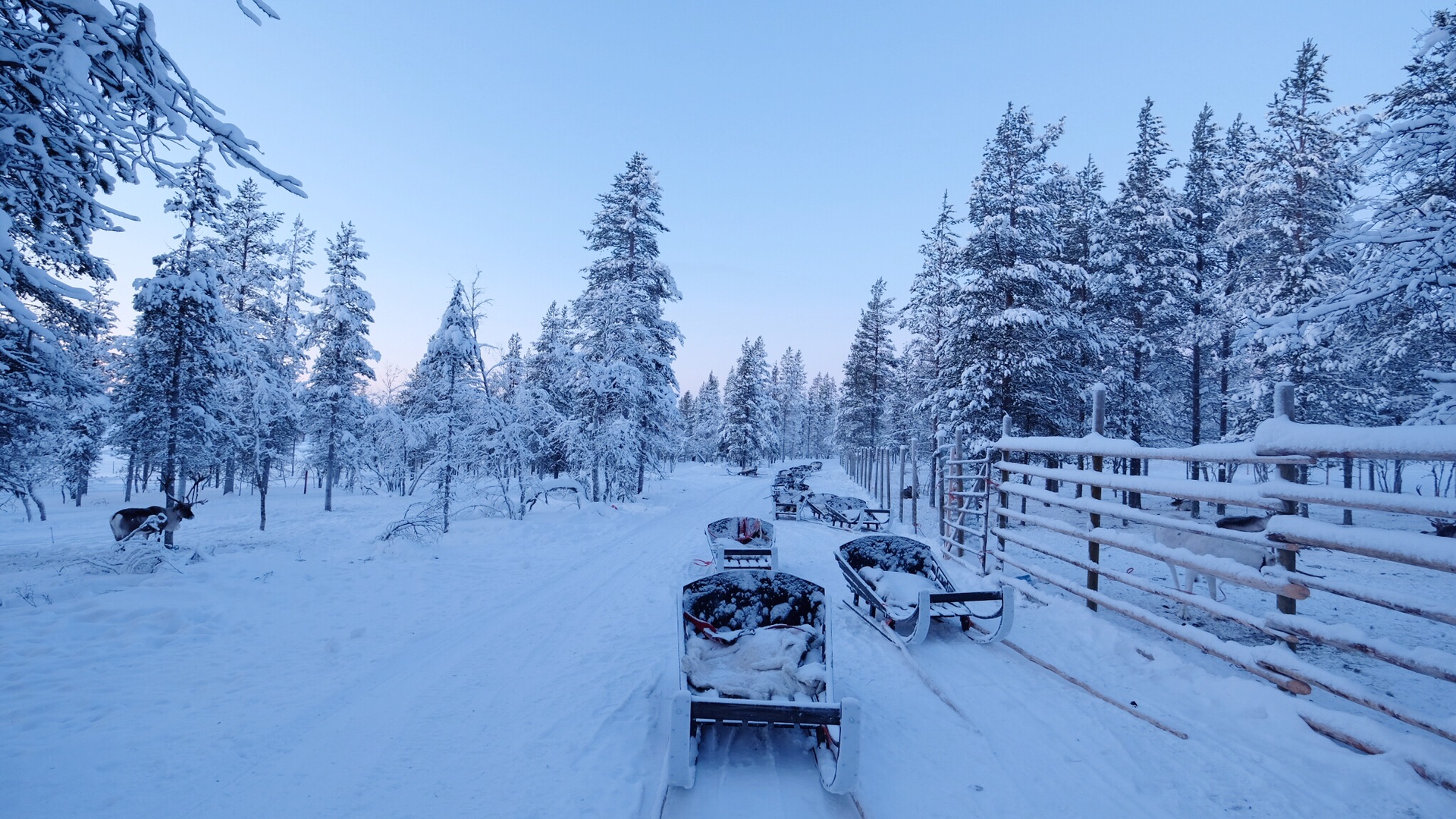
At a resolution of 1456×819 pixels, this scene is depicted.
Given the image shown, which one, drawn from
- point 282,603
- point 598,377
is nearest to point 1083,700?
point 282,603

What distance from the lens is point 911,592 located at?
8.09m

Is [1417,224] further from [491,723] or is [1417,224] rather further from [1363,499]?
[491,723]

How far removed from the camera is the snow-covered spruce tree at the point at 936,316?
17797 mm

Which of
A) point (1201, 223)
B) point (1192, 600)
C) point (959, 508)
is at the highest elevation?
point (1201, 223)

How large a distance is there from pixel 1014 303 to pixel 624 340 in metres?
14.1

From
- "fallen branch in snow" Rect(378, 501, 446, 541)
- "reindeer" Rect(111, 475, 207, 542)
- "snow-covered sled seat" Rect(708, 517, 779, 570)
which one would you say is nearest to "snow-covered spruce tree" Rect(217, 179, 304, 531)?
"reindeer" Rect(111, 475, 207, 542)

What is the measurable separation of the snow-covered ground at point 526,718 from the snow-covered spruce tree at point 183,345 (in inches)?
293

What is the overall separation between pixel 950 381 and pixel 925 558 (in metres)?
10.7

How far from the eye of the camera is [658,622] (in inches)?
314

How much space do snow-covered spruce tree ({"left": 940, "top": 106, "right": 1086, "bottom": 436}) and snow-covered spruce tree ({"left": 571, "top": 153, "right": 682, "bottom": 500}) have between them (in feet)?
39.0

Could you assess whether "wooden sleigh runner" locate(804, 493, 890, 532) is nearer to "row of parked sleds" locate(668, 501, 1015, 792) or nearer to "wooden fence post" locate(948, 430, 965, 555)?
"wooden fence post" locate(948, 430, 965, 555)

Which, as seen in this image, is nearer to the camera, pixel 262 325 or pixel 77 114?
pixel 77 114

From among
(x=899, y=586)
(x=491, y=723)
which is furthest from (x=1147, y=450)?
(x=491, y=723)

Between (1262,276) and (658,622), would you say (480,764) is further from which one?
(1262,276)
